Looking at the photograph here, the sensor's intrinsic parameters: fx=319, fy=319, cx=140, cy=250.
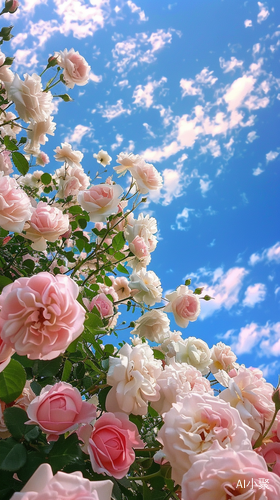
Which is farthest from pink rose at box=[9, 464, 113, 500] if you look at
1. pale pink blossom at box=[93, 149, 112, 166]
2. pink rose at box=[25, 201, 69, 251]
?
pale pink blossom at box=[93, 149, 112, 166]

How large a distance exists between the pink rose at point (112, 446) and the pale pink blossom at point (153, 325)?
90 centimetres

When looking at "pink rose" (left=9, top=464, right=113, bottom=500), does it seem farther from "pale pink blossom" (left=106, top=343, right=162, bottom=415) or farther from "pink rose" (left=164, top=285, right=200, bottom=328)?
"pink rose" (left=164, top=285, right=200, bottom=328)

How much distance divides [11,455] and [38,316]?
11.4 inches

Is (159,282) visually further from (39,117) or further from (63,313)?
(63,313)

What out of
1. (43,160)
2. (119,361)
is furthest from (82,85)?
(119,361)

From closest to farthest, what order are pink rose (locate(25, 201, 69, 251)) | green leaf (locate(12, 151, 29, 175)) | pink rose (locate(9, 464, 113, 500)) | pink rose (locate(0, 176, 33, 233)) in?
pink rose (locate(9, 464, 113, 500))
pink rose (locate(0, 176, 33, 233))
pink rose (locate(25, 201, 69, 251))
green leaf (locate(12, 151, 29, 175))

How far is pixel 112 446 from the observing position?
765 millimetres

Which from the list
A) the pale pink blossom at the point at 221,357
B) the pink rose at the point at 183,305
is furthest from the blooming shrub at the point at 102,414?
the pale pink blossom at the point at 221,357

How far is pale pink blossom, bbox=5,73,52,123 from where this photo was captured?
151 cm

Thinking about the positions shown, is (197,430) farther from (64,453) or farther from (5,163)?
(5,163)

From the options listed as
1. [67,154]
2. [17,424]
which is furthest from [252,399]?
[67,154]

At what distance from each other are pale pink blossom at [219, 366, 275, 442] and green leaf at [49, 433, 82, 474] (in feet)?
1.45

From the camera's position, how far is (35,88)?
1.52 meters

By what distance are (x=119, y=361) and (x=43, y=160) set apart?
104 inches
